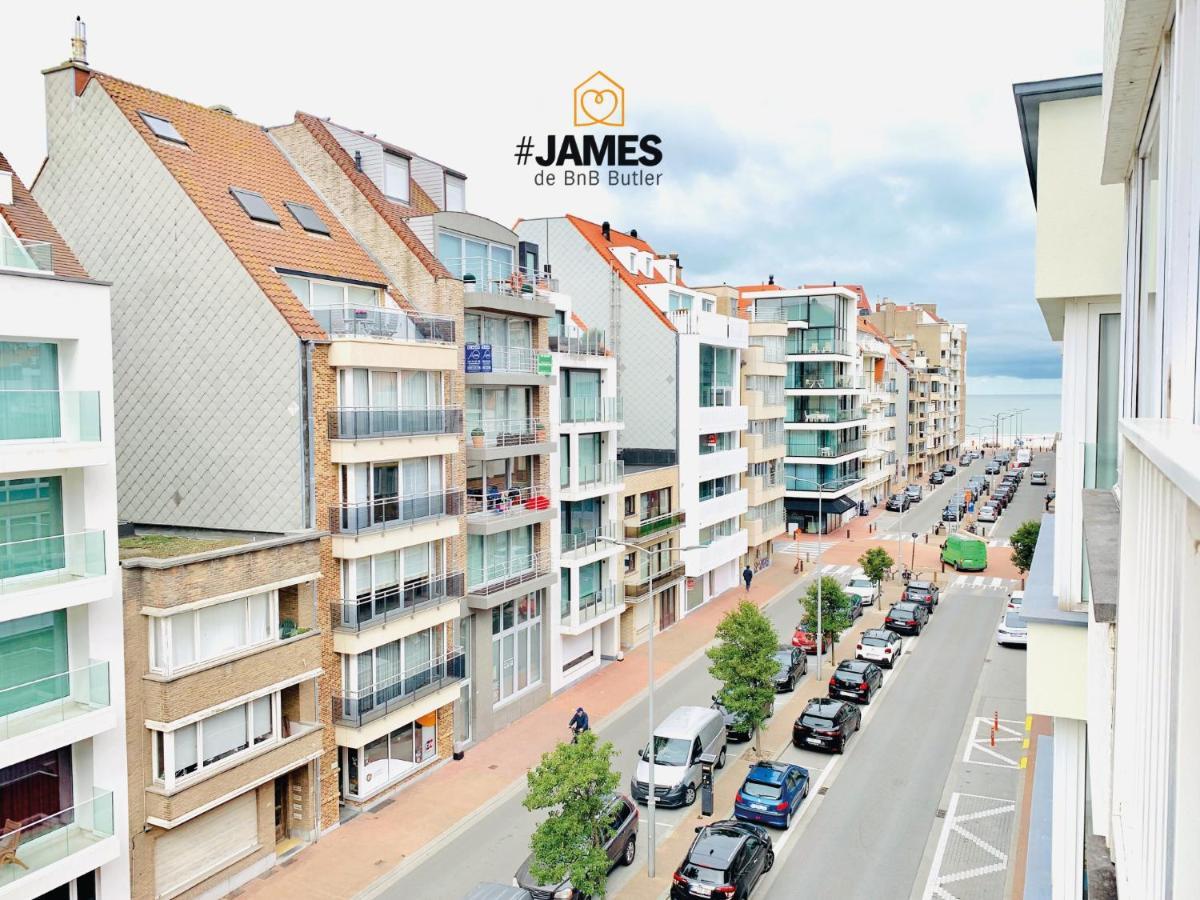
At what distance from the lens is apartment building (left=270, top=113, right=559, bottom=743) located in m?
28.1

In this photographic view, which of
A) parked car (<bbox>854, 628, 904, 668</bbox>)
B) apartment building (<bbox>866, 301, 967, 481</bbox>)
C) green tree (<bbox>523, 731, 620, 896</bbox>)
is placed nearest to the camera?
green tree (<bbox>523, 731, 620, 896</bbox>)

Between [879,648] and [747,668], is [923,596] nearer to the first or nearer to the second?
[879,648]

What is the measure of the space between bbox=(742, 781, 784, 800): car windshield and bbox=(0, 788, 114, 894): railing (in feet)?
47.2

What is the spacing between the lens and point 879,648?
36750mm

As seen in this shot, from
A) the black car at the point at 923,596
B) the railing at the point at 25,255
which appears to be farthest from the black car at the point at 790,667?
the railing at the point at 25,255

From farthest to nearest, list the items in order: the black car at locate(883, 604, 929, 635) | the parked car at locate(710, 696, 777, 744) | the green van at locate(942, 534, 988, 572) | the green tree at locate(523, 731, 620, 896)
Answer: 1. the green van at locate(942, 534, 988, 572)
2. the black car at locate(883, 604, 929, 635)
3. the parked car at locate(710, 696, 777, 744)
4. the green tree at locate(523, 731, 620, 896)

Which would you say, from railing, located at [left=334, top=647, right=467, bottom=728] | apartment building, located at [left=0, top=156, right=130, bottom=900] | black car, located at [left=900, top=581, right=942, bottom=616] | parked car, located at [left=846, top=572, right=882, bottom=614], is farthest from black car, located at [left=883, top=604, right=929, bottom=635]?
apartment building, located at [left=0, top=156, right=130, bottom=900]

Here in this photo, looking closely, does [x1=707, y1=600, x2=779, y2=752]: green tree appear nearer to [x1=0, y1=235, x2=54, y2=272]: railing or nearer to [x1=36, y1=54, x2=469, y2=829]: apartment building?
[x1=36, y1=54, x2=469, y2=829]: apartment building

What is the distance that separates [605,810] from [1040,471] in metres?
102

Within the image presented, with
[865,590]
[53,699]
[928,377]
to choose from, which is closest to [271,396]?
[53,699]

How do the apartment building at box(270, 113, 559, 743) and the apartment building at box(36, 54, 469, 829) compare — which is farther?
the apartment building at box(270, 113, 559, 743)

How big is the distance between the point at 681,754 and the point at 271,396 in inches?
564

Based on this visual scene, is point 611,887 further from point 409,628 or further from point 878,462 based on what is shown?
point 878,462

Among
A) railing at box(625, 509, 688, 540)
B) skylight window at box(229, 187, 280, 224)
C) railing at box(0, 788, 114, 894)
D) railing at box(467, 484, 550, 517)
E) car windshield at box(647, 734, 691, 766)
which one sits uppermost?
skylight window at box(229, 187, 280, 224)
